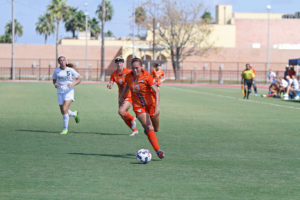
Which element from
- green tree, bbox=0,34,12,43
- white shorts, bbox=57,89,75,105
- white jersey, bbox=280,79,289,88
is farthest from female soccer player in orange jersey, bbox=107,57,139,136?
green tree, bbox=0,34,12,43

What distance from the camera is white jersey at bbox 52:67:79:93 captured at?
13.2m

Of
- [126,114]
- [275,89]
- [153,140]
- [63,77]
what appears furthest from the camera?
[275,89]

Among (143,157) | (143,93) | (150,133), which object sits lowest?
(143,157)

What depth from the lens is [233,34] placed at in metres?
90.6

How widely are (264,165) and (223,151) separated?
1.69 meters

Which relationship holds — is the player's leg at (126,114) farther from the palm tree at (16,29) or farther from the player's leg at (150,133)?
the palm tree at (16,29)

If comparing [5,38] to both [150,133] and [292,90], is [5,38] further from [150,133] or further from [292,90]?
[150,133]

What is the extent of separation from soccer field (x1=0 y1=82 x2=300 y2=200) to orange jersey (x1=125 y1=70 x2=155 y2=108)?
0.96 m

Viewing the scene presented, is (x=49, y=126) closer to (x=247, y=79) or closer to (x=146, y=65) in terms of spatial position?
(x=247, y=79)

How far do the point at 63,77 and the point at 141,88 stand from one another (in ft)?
14.2

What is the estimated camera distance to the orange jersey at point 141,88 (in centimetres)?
931

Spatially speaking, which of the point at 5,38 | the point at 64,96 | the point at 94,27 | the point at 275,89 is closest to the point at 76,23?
the point at 94,27

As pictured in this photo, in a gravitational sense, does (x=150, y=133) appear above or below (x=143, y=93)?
below

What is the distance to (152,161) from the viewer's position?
29.8ft
